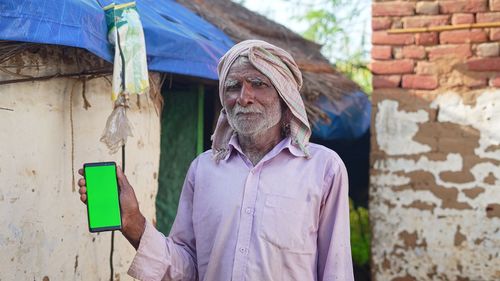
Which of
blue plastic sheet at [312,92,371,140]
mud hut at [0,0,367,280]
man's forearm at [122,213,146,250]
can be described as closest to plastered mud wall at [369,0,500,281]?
blue plastic sheet at [312,92,371,140]

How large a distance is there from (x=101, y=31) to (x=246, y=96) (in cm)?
90

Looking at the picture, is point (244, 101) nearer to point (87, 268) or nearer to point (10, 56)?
point (10, 56)

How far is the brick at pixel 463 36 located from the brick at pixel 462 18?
0.07 m

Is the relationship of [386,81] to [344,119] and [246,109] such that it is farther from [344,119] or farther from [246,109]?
[246,109]

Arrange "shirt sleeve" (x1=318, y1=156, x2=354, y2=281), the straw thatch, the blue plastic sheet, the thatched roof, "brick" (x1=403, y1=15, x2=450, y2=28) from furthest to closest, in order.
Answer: the blue plastic sheet, the thatched roof, "brick" (x1=403, y1=15, x2=450, y2=28), the straw thatch, "shirt sleeve" (x1=318, y1=156, x2=354, y2=281)

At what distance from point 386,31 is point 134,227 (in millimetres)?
3159

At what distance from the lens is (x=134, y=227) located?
2.08 metres

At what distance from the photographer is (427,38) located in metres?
4.62

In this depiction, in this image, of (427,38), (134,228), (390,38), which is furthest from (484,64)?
(134,228)

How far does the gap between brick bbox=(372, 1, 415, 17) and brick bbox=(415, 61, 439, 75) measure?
37 centimetres

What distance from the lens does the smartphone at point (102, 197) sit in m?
2.05

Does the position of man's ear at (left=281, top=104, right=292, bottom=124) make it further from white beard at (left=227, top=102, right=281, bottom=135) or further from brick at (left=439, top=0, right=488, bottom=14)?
brick at (left=439, top=0, right=488, bottom=14)

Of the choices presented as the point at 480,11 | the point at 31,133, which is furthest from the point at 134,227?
the point at 480,11

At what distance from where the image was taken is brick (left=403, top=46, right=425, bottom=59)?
464 centimetres
